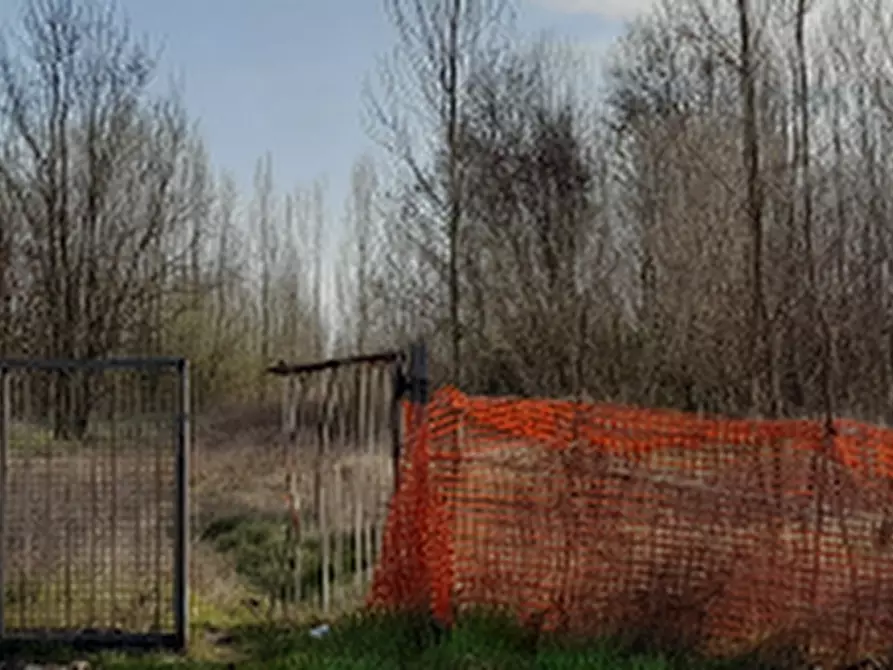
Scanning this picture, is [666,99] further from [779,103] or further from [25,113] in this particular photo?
[25,113]

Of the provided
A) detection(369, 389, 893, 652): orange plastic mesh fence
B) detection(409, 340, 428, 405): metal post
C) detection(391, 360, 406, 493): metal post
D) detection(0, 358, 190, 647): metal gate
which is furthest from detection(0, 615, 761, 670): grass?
detection(409, 340, 428, 405): metal post

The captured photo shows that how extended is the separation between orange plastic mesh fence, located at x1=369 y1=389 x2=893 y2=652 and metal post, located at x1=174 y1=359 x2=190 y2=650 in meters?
1.34

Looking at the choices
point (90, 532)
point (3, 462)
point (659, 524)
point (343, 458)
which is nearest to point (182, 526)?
point (90, 532)

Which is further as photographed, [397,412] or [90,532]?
[397,412]

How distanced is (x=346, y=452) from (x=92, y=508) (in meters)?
1.88

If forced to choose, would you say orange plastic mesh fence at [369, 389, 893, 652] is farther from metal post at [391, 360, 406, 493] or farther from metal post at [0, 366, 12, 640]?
metal post at [0, 366, 12, 640]

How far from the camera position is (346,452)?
859 centimetres

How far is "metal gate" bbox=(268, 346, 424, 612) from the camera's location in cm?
788

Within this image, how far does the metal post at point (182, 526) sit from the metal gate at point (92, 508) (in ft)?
0.17

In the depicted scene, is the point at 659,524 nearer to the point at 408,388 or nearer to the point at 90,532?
the point at 408,388

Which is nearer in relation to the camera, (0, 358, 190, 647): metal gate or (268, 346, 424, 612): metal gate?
(0, 358, 190, 647): metal gate

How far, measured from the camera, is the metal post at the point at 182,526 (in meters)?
7.16

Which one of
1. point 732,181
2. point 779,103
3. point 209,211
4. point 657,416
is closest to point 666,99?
point 732,181

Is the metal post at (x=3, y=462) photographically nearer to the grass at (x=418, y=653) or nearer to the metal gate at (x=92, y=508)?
the metal gate at (x=92, y=508)
